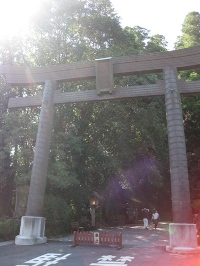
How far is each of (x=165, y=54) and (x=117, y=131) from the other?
334 inches

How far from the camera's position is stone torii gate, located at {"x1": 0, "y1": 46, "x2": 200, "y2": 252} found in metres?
11.2

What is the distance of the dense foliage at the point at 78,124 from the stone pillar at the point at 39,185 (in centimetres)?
390

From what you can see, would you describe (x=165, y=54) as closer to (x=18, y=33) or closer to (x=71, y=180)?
(x=71, y=180)

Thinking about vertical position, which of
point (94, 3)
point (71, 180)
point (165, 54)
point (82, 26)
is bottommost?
point (71, 180)

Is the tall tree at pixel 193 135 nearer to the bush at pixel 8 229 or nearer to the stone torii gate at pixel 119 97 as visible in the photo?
the stone torii gate at pixel 119 97

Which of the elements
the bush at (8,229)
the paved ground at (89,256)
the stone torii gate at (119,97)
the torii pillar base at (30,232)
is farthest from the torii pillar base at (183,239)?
the bush at (8,229)

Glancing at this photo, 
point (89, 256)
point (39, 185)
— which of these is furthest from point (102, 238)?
point (39, 185)

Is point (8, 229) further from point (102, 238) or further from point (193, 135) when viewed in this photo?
point (193, 135)

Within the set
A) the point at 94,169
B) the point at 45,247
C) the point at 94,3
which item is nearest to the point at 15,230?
the point at 45,247

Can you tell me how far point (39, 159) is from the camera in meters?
13.3

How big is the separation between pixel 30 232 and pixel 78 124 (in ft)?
34.8

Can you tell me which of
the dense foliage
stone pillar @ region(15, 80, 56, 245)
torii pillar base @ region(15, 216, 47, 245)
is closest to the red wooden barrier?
torii pillar base @ region(15, 216, 47, 245)

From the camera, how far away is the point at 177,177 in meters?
11.5

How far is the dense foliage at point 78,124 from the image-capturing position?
18.4 m
